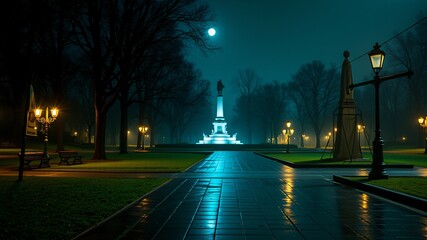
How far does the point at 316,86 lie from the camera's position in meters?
75.8

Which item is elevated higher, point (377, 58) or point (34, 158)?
point (377, 58)

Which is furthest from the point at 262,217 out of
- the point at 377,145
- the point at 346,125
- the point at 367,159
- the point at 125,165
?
the point at 367,159

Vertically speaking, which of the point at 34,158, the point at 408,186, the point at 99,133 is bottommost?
the point at 408,186

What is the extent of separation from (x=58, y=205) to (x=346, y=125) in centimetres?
2291

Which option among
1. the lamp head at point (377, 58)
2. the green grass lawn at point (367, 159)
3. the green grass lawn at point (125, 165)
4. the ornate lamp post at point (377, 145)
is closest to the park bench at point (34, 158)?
the green grass lawn at point (125, 165)

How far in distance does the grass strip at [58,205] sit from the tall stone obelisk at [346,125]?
1740 cm

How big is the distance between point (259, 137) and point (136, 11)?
81.7 m

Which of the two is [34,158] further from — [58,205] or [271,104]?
[271,104]

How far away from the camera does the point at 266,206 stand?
35.0 feet

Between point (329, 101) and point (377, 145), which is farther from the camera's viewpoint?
point (329, 101)

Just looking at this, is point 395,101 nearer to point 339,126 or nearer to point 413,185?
point 339,126

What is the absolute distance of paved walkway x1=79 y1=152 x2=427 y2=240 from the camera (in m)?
7.51

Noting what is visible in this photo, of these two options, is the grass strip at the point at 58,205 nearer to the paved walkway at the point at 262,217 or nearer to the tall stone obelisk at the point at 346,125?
the paved walkway at the point at 262,217

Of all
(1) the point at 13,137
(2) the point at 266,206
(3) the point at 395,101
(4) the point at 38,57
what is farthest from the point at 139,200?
(3) the point at 395,101
